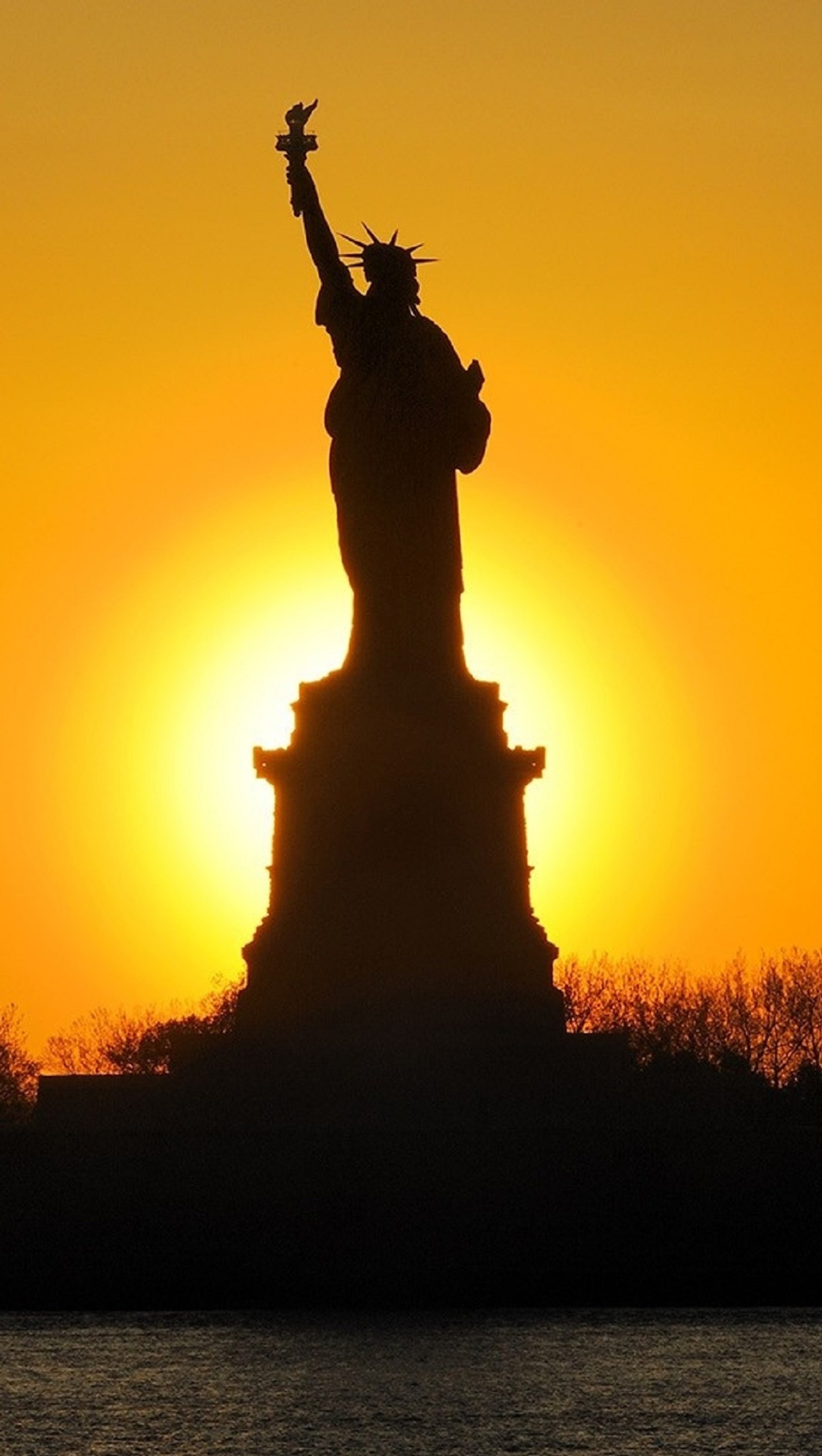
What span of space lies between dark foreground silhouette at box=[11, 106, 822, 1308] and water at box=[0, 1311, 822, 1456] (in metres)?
1.39

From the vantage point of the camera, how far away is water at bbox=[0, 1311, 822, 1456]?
52.4 ft

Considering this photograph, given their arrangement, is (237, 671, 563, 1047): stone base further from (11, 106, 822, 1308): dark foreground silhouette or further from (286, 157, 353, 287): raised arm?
(286, 157, 353, 287): raised arm

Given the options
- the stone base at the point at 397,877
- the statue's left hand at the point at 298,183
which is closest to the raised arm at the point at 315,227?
the statue's left hand at the point at 298,183

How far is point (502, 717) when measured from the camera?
2989 centimetres

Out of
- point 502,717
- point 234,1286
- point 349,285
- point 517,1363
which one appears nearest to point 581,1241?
point 234,1286

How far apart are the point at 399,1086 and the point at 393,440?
7268mm

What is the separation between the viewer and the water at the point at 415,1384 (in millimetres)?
15961

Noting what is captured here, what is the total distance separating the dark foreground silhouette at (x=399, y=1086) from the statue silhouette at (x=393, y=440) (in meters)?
0.03

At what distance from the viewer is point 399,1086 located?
2741 cm

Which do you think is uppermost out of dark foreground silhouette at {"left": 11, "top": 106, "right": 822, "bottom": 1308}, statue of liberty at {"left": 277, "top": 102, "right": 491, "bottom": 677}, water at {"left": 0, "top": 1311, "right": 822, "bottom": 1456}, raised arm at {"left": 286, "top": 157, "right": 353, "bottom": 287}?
raised arm at {"left": 286, "top": 157, "right": 353, "bottom": 287}

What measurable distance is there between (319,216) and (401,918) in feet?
25.0

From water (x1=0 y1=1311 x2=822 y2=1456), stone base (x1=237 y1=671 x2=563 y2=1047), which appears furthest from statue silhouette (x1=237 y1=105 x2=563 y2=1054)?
water (x1=0 y1=1311 x2=822 y2=1456)

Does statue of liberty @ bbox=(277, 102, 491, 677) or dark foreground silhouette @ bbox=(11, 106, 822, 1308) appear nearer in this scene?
dark foreground silhouette @ bbox=(11, 106, 822, 1308)

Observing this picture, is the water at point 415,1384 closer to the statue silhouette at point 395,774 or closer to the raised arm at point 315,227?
the statue silhouette at point 395,774
